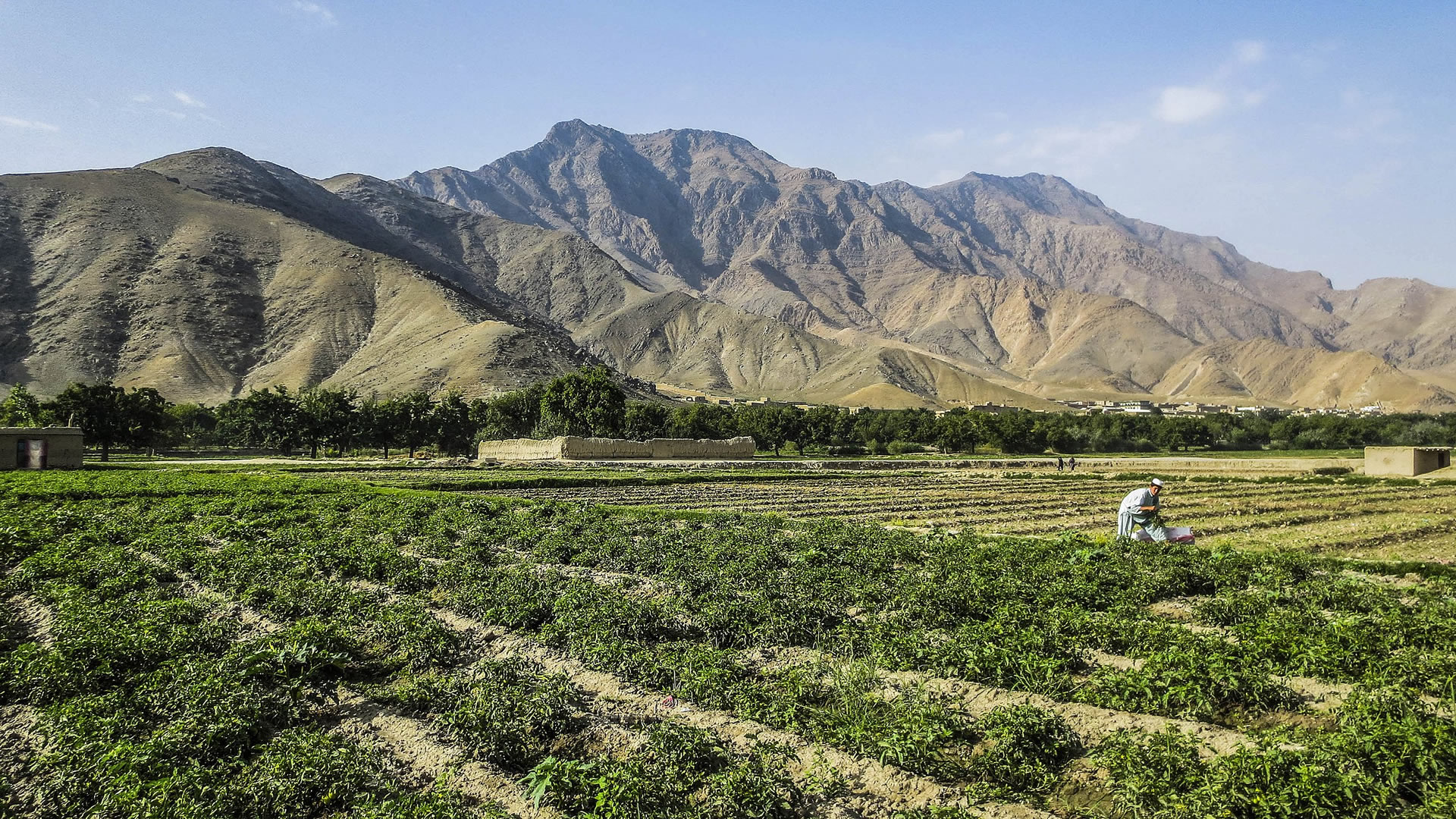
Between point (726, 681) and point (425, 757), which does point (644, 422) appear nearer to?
point (726, 681)

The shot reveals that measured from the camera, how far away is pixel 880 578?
15.8m

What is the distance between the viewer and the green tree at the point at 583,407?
9681 centimetres

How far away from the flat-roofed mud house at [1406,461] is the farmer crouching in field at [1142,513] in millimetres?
48654

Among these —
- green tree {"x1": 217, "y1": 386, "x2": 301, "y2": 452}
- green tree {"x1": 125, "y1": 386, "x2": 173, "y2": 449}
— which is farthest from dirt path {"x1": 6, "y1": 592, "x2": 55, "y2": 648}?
green tree {"x1": 217, "y1": 386, "x2": 301, "y2": 452}

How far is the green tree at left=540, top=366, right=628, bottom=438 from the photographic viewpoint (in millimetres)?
96812

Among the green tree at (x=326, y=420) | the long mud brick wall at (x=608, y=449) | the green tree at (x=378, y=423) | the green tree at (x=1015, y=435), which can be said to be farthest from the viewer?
the green tree at (x=1015, y=435)

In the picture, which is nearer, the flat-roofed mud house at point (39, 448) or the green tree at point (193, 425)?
the flat-roofed mud house at point (39, 448)

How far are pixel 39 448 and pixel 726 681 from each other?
64.6m

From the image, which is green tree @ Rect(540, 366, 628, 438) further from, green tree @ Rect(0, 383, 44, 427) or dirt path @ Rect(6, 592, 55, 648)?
dirt path @ Rect(6, 592, 55, 648)

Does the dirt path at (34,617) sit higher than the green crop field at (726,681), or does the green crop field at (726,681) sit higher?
the green crop field at (726,681)

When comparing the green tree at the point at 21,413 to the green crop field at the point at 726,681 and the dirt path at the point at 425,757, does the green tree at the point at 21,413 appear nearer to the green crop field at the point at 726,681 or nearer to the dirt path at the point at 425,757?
the green crop field at the point at 726,681

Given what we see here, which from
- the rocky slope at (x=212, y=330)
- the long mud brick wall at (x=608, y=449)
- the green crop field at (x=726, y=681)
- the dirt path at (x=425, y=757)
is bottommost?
the long mud brick wall at (x=608, y=449)

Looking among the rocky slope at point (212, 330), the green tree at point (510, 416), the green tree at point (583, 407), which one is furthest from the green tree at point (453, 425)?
the rocky slope at point (212, 330)

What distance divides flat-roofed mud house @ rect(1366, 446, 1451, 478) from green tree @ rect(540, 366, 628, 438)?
71.1 metres
